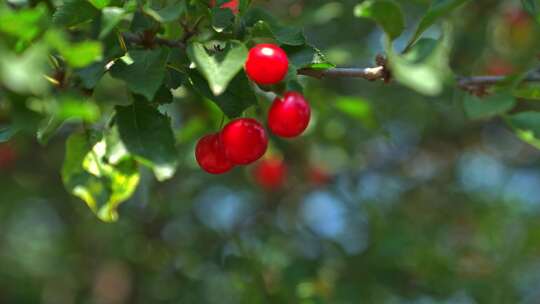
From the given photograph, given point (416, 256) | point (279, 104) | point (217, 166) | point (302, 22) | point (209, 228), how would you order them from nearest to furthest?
point (279, 104) → point (217, 166) → point (302, 22) → point (416, 256) → point (209, 228)

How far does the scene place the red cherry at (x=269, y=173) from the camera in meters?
4.06

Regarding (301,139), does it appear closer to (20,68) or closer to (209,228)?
→ (209,228)

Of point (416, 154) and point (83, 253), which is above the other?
point (416, 154)

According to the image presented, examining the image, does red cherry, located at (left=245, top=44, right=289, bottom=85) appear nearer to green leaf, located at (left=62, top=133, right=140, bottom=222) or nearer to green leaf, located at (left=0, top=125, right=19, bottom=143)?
green leaf, located at (left=62, top=133, right=140, bottom=222)

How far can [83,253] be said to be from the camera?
501 cm

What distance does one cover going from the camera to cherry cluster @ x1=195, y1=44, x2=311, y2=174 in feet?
5.36

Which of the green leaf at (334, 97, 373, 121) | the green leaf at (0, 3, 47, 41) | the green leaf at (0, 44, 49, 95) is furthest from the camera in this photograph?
the green leaf at (334, 97, 373, 121)

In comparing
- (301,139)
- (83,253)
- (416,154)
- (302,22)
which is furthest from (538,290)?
(83,253)

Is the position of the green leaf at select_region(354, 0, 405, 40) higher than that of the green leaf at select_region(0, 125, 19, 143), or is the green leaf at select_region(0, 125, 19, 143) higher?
the green leaf at select_region(354, 0, 405, 40)

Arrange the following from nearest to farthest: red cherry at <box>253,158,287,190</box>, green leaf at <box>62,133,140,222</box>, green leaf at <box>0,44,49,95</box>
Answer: green leaf at <box>0,44,49,95</box>
green leaf at <box>62,133,140,222</box>
red cherry at <box>253,158,287,190</box>

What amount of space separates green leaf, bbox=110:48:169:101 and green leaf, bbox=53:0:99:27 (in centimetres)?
16

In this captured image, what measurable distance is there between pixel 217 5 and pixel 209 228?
246cm

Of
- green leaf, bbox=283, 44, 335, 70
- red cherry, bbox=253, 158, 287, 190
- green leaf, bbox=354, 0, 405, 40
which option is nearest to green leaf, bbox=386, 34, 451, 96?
green leaf, bbox=354, 0, 405, 40

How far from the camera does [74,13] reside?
1.74 m
